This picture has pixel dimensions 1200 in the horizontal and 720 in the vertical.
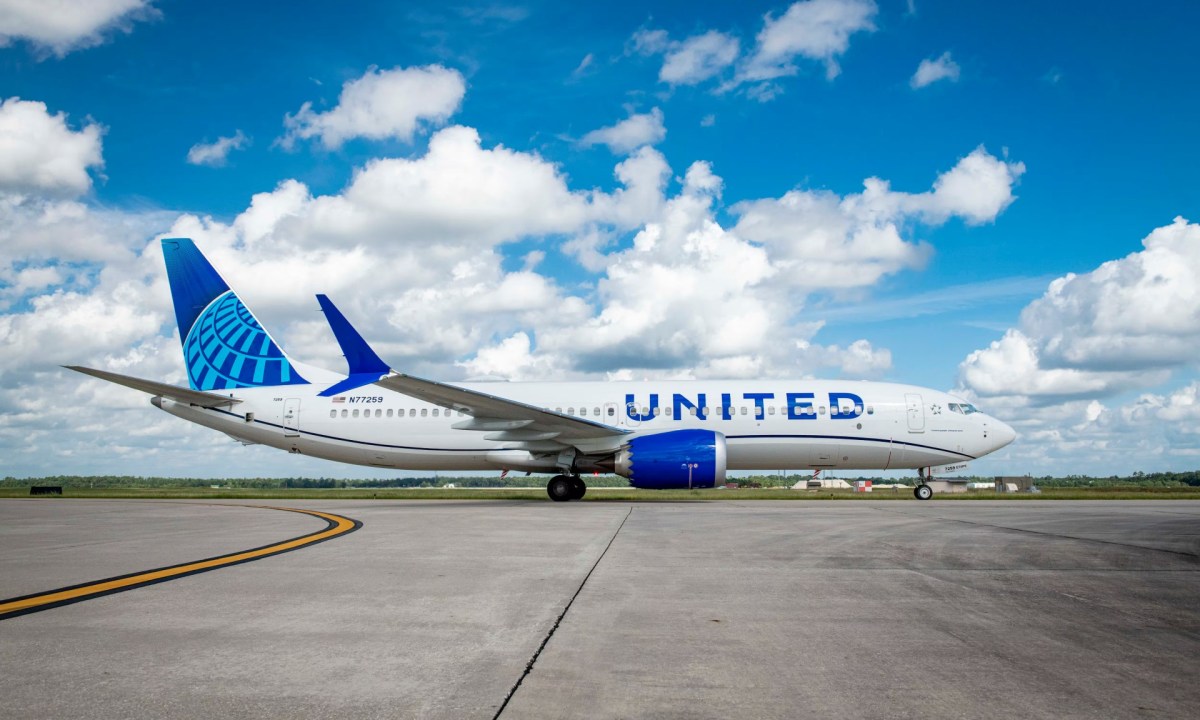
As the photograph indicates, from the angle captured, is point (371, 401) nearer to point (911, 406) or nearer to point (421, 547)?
point (421, 547)

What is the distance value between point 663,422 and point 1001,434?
35.3 ft

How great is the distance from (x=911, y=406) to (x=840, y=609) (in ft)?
62.3

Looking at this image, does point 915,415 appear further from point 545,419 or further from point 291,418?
point 291,418

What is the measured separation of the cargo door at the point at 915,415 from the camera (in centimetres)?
2248

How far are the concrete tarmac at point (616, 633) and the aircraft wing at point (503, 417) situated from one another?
9.34m

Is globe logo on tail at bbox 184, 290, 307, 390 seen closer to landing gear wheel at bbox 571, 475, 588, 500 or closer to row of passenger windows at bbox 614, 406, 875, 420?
landing gear wheel at bbox 571, 475, 588, 500

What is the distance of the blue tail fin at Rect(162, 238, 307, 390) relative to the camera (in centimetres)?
2405

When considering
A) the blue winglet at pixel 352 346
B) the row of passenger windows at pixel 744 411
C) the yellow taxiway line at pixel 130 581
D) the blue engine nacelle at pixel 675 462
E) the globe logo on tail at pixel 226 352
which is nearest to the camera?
the yellow taxiway line at pixel 130 581

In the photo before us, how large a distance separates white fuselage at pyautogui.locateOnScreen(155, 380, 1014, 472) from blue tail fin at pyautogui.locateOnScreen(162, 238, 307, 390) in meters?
0.85

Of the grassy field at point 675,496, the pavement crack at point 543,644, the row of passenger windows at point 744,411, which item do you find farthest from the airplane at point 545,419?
the pavement crack at point 543,644

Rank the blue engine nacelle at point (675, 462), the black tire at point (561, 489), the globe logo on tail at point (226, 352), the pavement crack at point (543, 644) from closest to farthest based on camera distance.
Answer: the pavement crack at point (543, 644) < the blue engine nacelle at point (675, 462) < the black tire at point (561, 489) < the globe logo on tail at point (226, 352)

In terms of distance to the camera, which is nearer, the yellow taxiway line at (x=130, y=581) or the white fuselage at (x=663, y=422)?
the yellow taxiway line at (x=130, y=581)

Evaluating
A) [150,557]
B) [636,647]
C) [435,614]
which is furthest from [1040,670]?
[150,557]

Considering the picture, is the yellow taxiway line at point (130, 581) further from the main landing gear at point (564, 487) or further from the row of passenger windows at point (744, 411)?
the row of passenger windows at point (744, 411)
